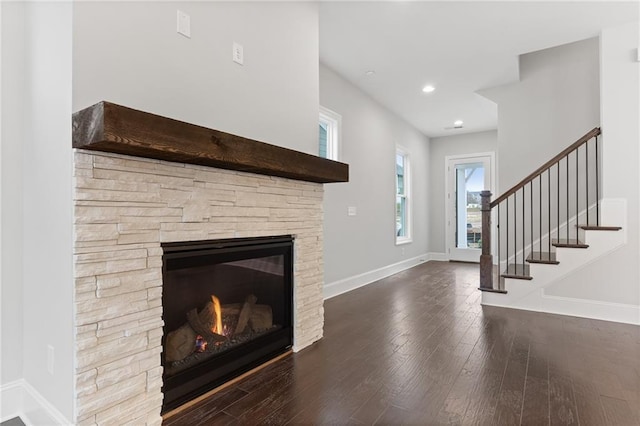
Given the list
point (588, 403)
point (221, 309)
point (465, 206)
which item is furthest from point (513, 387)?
point (465, 206)

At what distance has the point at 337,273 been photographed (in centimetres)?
446

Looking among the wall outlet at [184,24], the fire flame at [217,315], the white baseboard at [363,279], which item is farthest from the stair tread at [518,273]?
the wall outlet at [184,24]

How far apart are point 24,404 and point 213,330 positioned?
96cm

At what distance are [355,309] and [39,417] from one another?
2.70 m

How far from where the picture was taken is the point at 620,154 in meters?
3.39

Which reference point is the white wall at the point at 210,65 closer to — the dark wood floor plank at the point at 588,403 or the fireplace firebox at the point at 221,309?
the fireplace firebox at the point at 221,309

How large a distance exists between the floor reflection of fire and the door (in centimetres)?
621

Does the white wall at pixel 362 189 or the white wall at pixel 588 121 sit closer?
the white wall at pixel 588 121

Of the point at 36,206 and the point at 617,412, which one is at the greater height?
the point at 36,206

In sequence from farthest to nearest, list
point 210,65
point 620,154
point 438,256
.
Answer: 1. point 438,256
2. point 620,154
3. point 210,65

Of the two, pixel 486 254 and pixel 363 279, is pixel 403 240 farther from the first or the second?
pixel 486 254

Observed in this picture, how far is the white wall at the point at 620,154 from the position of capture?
3332 millimetres

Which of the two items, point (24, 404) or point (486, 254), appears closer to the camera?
point (24, 404)

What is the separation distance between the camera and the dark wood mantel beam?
1309 mm
